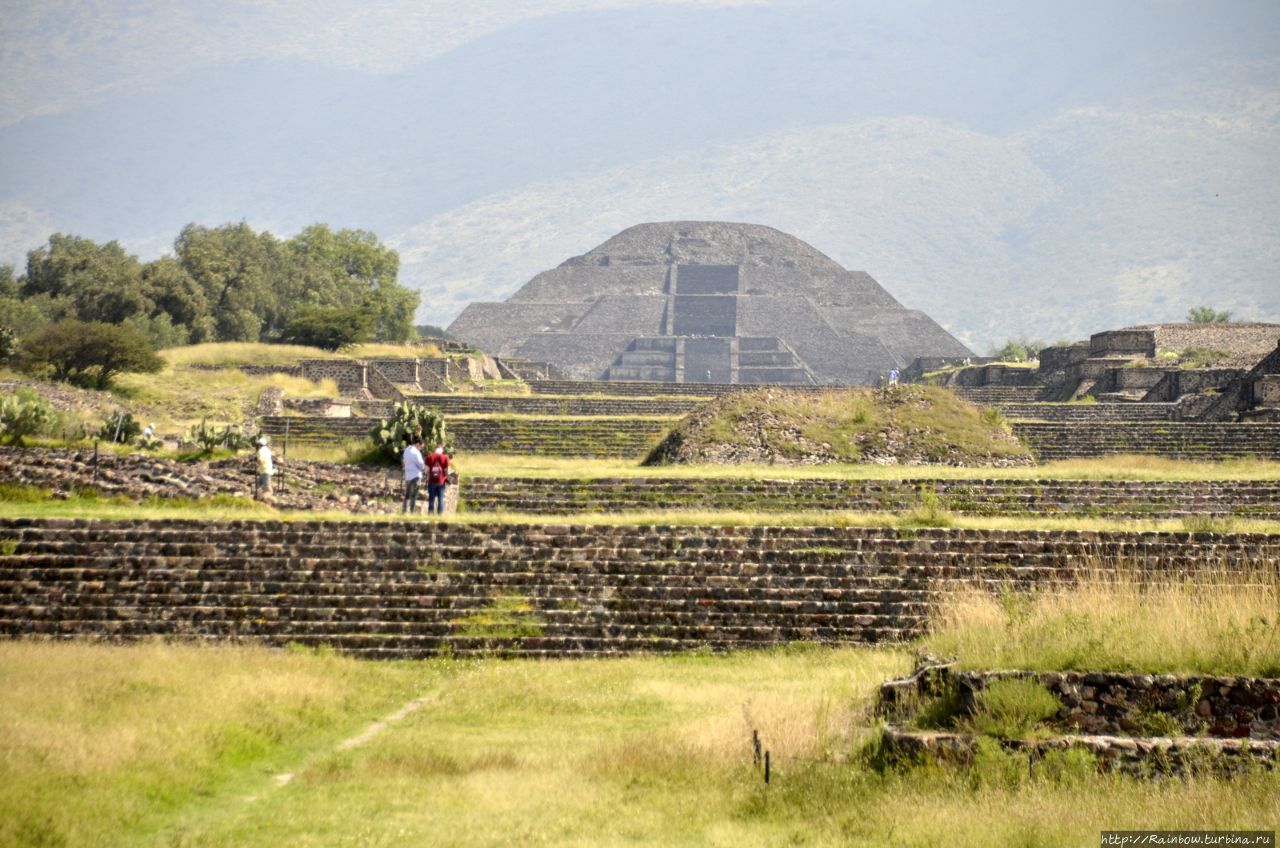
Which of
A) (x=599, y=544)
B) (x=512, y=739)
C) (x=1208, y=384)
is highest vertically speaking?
(x=1208, y=384)

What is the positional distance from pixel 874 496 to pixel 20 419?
13.0m

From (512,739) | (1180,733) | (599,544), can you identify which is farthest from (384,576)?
(1180,733)

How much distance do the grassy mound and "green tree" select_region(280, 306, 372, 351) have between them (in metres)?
24.6

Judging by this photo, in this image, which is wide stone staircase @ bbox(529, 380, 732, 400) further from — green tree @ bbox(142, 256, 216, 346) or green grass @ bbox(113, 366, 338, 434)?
green tree @ bbox(142, 256, 216, 346)

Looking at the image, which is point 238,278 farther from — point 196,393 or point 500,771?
point 500,771

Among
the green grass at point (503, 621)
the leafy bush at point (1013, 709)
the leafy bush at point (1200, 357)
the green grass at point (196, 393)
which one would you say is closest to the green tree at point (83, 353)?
the green grass at point (196, 393)

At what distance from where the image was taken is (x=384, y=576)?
54.2ft

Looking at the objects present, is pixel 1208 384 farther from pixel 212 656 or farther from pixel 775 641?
pixel 212 656

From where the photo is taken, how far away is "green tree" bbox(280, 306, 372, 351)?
53562mm

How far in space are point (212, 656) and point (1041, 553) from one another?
872 cm

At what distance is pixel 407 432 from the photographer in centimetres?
2664

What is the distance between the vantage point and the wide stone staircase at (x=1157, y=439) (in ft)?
108

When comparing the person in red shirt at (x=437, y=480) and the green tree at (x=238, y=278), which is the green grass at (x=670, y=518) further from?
the green tree at (x=238, y=278)

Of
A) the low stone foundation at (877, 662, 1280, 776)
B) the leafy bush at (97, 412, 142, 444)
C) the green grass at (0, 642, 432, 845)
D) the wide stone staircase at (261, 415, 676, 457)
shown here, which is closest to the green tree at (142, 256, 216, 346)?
the wide stone staircase at (261, 415, 676, 457)
